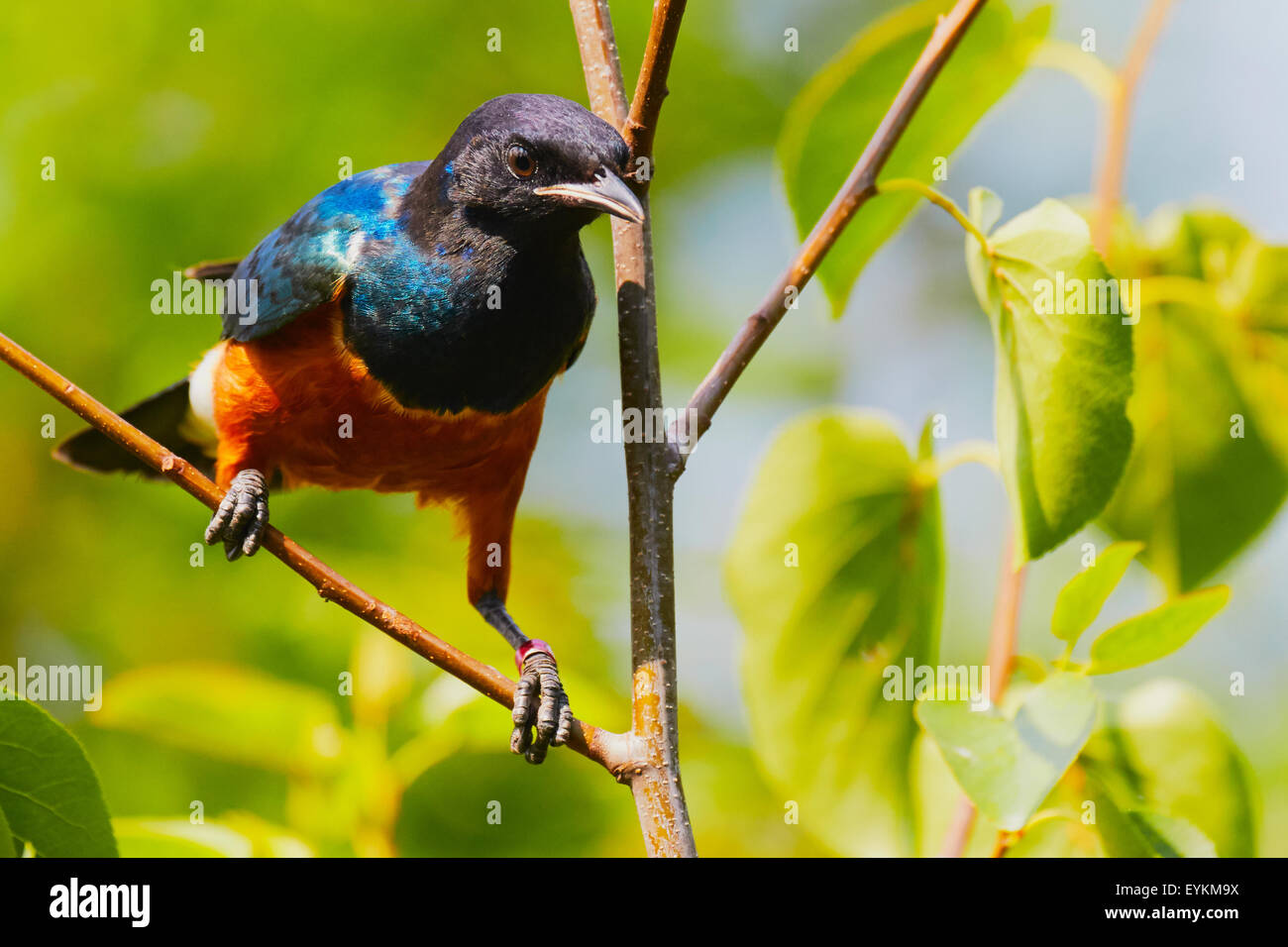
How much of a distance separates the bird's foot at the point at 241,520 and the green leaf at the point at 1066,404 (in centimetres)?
196

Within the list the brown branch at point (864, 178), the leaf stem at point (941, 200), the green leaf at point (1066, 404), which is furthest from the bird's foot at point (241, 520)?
the green leaf at point (1066, 404)

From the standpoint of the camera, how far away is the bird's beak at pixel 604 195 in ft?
8.85

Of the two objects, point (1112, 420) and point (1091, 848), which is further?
point (1091, 848)

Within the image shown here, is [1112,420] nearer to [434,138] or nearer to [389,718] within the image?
[389,718]

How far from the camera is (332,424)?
11.4 ft

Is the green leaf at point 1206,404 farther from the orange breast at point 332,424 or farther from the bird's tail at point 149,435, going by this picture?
the bird's tail at point 149,435

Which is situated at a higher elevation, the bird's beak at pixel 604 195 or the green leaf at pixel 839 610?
the bird's beak at pixel 604 195

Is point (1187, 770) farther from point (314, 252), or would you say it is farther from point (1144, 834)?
point (314, 252)

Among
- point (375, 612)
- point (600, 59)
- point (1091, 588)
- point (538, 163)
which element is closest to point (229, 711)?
point (375, 612)

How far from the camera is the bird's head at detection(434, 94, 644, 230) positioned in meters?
2.86

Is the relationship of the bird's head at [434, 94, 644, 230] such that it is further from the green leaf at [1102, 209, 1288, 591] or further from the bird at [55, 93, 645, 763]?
the green leaf at [1102, 209, 1288, 591]
